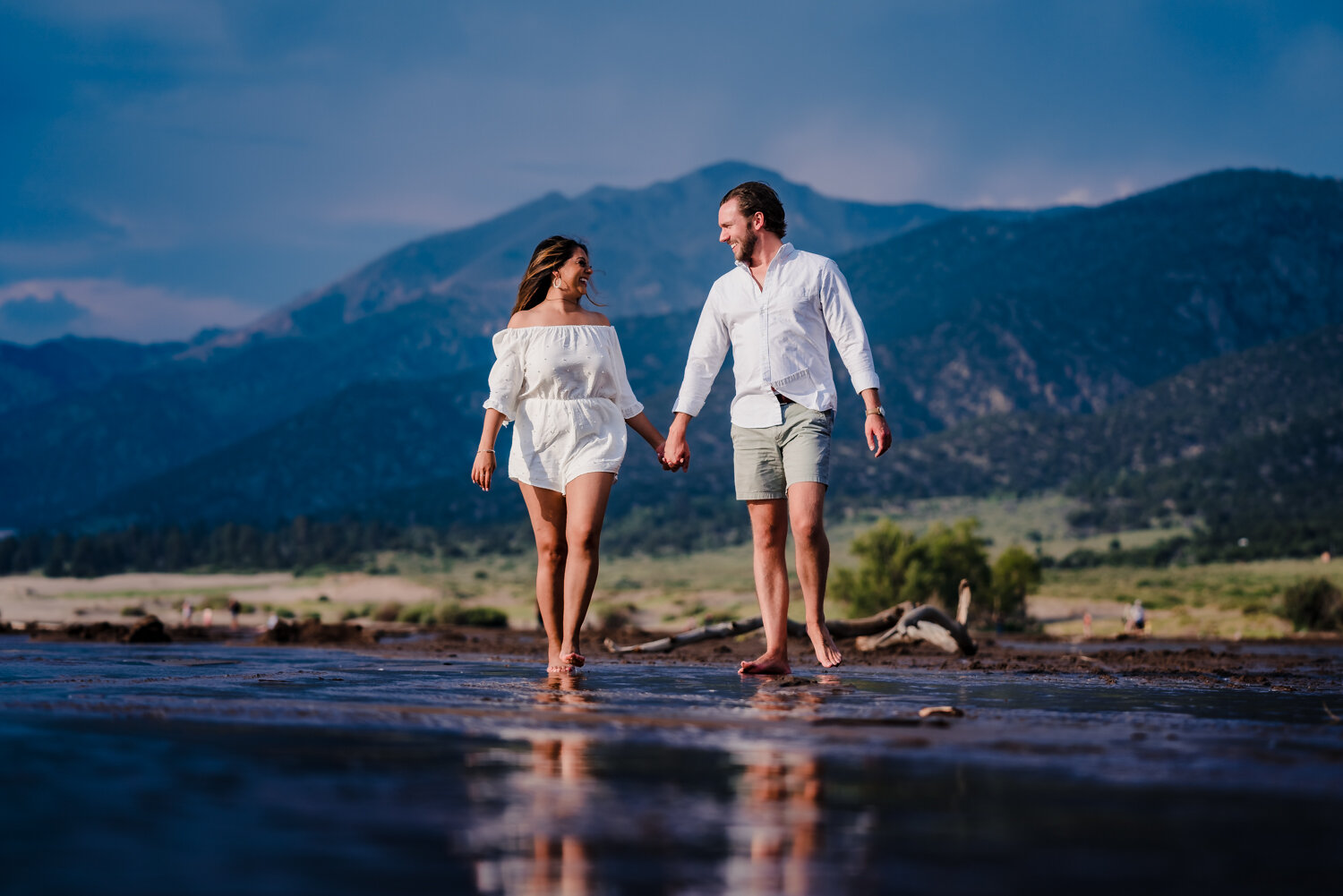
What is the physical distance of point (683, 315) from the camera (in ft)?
653

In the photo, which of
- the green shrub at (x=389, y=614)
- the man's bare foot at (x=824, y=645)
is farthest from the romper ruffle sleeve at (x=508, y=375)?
the green shrub at (x=389, y=614)

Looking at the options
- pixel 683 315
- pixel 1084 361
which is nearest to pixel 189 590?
pixel 1084 361

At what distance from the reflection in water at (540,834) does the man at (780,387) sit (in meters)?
3.70

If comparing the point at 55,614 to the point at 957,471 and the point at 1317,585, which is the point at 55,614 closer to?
the point at 1317,585

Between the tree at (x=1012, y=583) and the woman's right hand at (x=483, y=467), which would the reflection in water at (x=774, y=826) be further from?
the tree at (x=1012, y=583)

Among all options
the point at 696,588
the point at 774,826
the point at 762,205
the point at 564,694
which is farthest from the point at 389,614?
the point at 774,826

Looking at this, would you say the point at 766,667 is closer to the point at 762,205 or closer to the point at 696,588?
the point at 762,205

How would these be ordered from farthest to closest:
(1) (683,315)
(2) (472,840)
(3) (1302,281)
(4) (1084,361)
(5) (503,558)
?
(1) (683,315)
(3) (1302,281)
(4) (1084,361)
(5) (503,558)
(2) (472,840)

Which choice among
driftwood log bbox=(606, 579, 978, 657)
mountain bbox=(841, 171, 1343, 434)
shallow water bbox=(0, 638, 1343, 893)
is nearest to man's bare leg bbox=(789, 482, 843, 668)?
shallow water bbox=(0, 638, 1343, 893)

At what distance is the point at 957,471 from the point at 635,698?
305ft

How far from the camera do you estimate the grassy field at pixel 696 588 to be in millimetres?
43625

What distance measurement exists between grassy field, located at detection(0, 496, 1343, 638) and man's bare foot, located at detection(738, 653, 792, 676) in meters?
27.3

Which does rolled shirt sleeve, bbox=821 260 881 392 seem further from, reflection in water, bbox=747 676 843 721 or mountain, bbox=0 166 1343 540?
mountain, bbox=0 166 1343 540

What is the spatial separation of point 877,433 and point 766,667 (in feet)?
4.26
